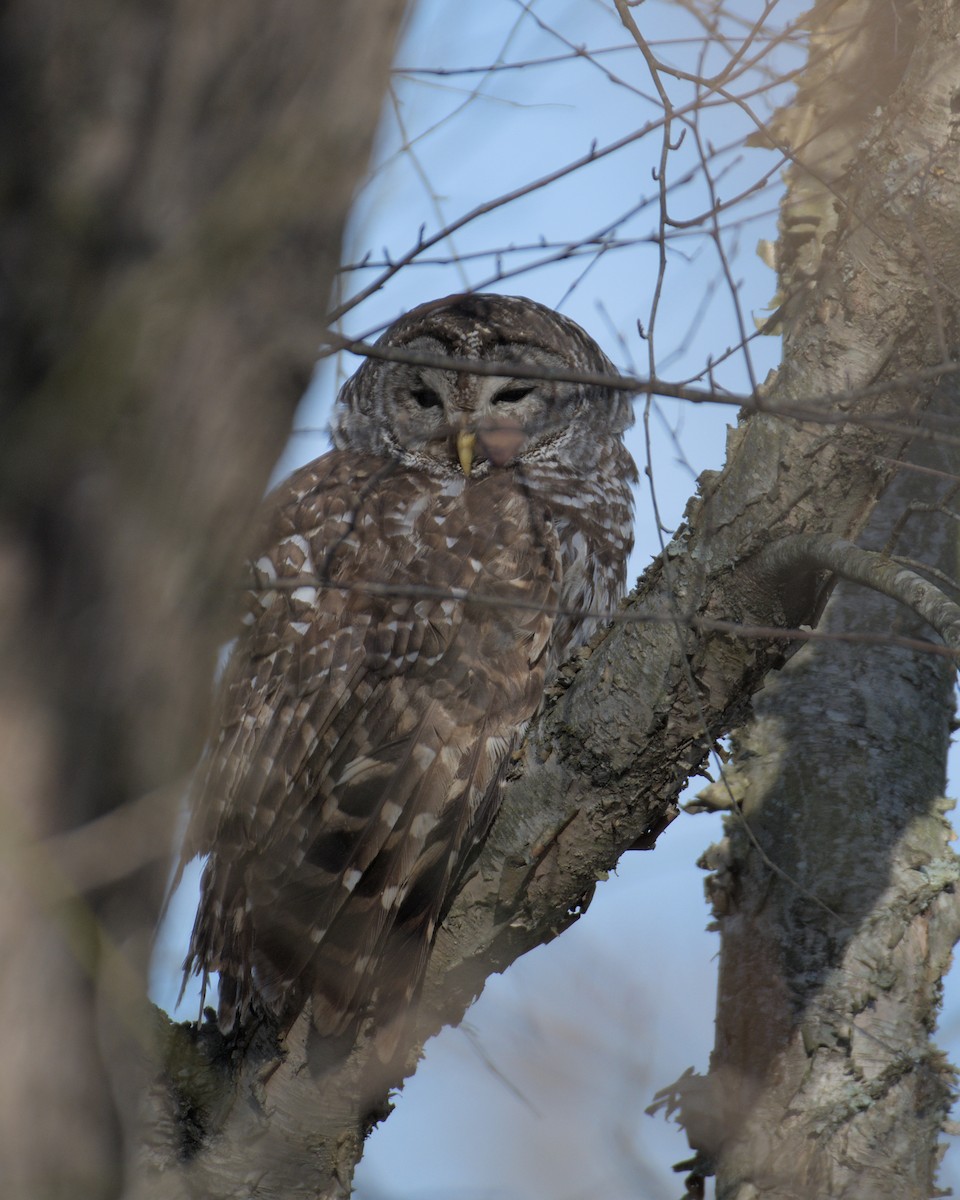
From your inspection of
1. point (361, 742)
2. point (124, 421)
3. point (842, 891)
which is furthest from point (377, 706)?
point (124, 421)

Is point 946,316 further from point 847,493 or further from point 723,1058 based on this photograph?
point 723,1058

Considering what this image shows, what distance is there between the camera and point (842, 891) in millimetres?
4242

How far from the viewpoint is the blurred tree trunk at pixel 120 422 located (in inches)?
53.9

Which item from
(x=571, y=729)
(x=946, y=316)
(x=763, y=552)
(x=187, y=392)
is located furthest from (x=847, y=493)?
(x=187, y=392)

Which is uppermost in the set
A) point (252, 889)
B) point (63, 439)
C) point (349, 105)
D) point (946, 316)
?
point (252, 889)

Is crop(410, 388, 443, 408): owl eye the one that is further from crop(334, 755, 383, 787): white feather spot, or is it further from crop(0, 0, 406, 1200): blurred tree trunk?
crop(0, 0, 406, 1200): blurred tree trunk

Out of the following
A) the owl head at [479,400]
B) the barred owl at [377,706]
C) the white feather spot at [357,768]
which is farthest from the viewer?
the owl head at [479,400]

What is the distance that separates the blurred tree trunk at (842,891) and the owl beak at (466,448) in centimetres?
132

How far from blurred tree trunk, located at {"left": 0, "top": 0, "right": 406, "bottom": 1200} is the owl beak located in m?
3.14

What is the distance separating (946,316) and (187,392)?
2.15 meters

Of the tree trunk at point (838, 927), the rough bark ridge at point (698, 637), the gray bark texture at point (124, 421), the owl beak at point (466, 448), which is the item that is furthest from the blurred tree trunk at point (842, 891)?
the gray bark texture at point (124, 421)

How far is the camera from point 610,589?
4.61 m

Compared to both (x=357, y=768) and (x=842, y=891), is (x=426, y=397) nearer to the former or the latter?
(x=357, y=768)

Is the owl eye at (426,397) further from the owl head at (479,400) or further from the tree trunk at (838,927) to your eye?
the tree trunk at (838,927)
